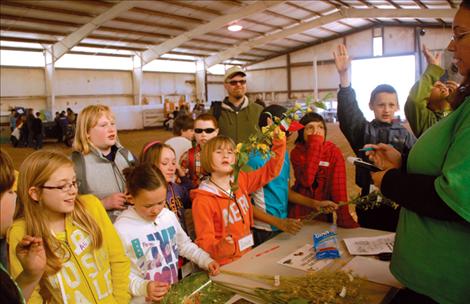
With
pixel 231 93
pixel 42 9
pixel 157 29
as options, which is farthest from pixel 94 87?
pixel 231 93

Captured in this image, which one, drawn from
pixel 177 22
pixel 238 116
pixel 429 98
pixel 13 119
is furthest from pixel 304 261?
pixel 13 119

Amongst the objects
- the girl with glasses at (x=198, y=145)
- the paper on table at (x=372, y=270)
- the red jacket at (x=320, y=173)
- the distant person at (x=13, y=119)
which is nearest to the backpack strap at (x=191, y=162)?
the girl with glasses at (x=198, y=145)

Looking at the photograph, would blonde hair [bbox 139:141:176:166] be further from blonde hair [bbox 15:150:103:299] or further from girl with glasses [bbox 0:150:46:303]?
girl with glasses [bbox 0:150:46:303]

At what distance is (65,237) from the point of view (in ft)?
5.31

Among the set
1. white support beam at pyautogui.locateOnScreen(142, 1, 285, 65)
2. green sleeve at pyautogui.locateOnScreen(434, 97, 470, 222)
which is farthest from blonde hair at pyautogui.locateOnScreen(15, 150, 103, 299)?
white support beam at pyautogui.locateOnScreen(142, 1, 285, 65)

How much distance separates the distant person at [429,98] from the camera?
223 cm

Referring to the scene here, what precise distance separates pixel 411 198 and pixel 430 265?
7.9 inches

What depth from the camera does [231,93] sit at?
11.1 ft

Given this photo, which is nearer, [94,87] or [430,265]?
[430,265]

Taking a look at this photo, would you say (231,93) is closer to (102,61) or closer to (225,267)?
(225,267)

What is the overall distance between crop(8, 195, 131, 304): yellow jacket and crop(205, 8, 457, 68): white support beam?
14024 mm

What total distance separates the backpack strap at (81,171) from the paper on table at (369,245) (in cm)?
143

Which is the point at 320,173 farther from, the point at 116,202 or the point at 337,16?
the point at 337,16

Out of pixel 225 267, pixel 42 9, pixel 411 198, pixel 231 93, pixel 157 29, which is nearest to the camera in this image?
pixel 411 198
